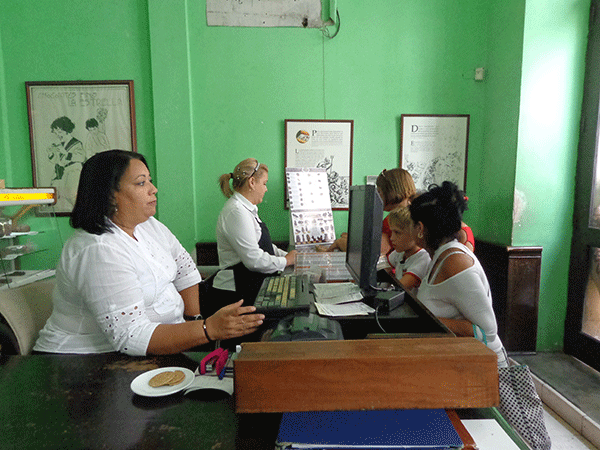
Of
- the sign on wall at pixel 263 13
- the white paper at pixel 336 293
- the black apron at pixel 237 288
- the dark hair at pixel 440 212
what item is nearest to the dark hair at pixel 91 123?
the sign on wall at pixel 263 13

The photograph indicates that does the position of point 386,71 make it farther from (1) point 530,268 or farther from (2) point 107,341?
(2) point 107,341

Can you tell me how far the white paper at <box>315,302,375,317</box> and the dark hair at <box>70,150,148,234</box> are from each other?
753 millimetres

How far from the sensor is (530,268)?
272cm

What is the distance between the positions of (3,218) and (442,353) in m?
2.83

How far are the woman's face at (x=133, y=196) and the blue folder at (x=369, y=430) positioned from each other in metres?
0.93

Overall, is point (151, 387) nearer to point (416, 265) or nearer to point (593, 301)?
point (416, 265)

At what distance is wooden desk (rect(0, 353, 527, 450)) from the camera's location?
0.69m

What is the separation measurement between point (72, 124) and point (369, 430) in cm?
333

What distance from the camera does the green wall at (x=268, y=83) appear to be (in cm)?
296

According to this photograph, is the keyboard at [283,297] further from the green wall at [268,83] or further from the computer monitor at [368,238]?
the green wall at [268,83]

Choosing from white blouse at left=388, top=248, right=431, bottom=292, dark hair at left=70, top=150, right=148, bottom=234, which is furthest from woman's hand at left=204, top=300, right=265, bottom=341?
white blouse at left=388, top=248, right=431, bottom=292

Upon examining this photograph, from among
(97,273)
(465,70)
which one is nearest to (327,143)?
(465,70)

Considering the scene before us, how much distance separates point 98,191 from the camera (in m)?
1.28

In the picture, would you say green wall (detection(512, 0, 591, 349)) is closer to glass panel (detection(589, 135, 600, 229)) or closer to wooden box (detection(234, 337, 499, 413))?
glass panel (detection(589, 135, 600, 229))
